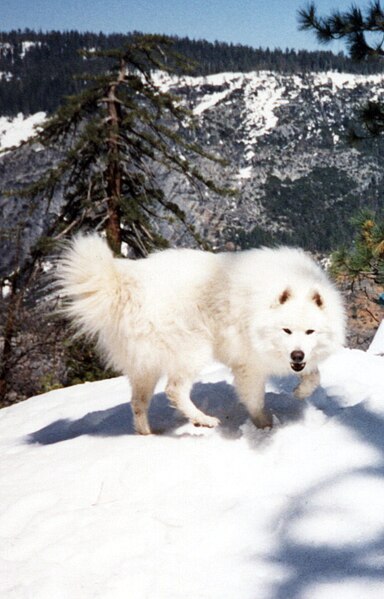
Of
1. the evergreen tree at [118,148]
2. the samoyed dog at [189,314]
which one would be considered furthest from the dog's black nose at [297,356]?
the evergreen tree at [118,148]

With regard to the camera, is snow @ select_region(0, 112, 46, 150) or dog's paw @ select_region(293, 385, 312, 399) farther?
snow @ select_region(0, 112, 46, 150)

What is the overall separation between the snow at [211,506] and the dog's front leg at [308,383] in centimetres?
16

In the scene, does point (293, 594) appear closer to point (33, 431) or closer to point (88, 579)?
point (88, 579)

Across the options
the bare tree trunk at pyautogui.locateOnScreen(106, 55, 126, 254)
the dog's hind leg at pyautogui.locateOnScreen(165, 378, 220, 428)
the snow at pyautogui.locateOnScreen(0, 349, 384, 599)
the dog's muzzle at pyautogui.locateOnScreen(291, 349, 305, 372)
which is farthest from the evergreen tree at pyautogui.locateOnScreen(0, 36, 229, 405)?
the dog's muzzle at pyautogui.locateOnScreen(291, 349, 305, 372)

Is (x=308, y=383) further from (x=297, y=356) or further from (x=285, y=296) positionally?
(x=285, y=296)

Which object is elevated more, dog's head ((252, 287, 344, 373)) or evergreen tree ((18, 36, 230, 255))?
evergreen tree ((18, 36, 230, 255))

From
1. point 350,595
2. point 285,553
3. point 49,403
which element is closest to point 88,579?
point 285,553

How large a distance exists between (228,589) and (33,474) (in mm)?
2181

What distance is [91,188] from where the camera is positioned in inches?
Result: 440

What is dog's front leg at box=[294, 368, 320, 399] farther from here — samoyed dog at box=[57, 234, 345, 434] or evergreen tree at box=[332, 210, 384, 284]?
evergreen tree at box=[332, 210, 384, 284]

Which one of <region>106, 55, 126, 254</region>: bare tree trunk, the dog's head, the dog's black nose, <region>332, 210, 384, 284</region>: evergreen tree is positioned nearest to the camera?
the dog's black nose

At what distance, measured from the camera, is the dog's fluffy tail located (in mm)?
4066

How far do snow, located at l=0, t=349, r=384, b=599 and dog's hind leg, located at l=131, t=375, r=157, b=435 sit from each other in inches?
5.4

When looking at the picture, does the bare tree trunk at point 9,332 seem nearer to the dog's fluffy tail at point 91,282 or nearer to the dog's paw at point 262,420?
the dog's fluffy tail at point 91,282
